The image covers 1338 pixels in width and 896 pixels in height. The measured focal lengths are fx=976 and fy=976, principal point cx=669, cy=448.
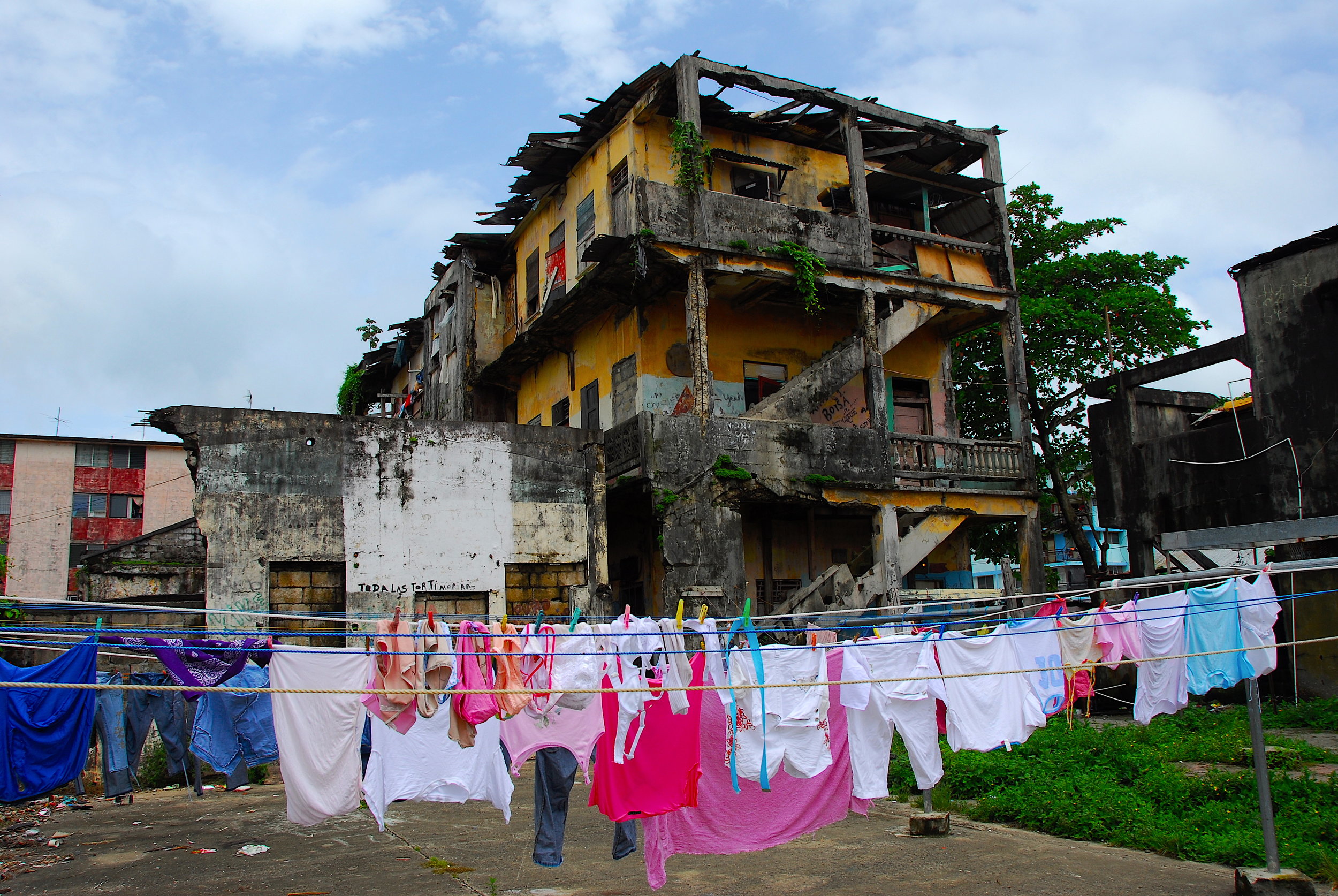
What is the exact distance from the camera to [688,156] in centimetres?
1586

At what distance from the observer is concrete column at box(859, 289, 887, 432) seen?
16547 millimetres

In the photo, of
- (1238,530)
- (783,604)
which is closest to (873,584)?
(783,604)

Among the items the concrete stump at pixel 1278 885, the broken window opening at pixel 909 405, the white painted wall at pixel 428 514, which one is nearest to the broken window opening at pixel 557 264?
the white painted wall at pixel 428 514

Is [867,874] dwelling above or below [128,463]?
below

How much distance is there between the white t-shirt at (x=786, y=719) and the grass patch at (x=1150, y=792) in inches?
130

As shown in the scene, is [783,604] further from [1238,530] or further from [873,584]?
[1238,530]

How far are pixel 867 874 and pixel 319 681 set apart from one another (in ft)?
14.6

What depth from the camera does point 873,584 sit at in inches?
621

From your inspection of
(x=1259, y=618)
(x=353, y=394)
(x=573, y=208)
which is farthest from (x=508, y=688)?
(x=353, y=394)

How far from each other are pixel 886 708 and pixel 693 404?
32.5 feet

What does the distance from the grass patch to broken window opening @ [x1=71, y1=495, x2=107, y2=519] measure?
108ft

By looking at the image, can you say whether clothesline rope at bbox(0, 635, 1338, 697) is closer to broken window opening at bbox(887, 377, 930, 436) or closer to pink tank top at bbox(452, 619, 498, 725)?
pink tank top at bbox(452, 619, 498, 725)

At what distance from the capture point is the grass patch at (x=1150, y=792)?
7.60 metres

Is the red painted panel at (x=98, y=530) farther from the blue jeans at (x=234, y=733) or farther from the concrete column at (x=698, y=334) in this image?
the blue jeans at (x=234, y=733)
